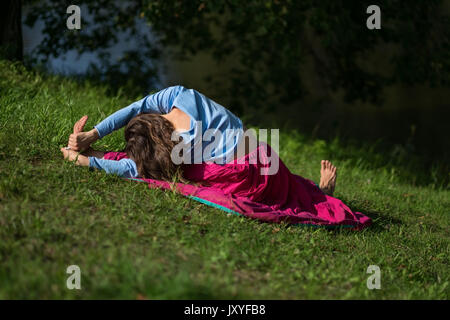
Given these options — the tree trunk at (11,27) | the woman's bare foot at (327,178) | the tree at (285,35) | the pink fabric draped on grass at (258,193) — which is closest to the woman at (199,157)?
the pink fabric draped on grass at (258,193)

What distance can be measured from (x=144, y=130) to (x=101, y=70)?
4.27m

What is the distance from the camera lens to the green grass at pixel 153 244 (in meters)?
2.37

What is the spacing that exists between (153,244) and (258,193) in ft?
3.89

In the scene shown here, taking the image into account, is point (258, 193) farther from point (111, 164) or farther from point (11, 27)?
point (11, 27)

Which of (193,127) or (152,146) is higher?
(193,127)

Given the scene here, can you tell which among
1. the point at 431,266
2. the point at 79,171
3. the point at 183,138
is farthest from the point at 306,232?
the point at 79,171

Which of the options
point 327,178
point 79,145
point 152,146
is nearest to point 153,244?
point 152,146

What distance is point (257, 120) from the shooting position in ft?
27.8

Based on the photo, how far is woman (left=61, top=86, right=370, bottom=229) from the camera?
3525 millimetres

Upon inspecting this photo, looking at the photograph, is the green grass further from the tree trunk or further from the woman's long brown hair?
the tree trunk

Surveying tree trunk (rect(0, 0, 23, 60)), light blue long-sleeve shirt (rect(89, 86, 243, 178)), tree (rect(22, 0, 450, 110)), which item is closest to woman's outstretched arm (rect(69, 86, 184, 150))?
light blue long-sleeve shirt (rect(89, 86, 243, 178))

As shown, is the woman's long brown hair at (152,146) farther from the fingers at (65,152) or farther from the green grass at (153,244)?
the fingers at (65,152)

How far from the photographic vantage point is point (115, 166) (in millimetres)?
3598
